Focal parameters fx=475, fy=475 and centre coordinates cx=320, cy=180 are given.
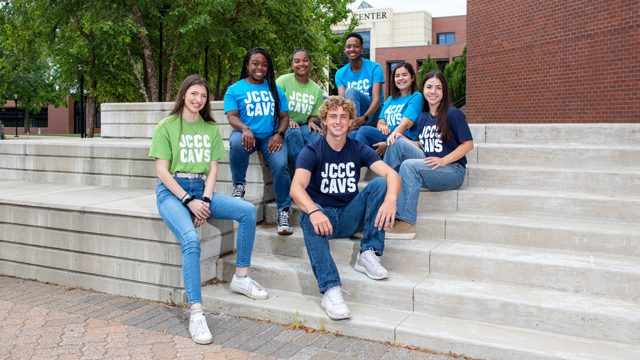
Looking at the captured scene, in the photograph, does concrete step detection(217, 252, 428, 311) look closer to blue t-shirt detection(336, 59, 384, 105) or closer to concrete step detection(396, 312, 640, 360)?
concrete step detection(396, 312, 640, 360)

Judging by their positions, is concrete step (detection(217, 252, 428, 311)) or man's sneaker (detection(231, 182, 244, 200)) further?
man's sneaker (detection(231, 182, 244, 200))

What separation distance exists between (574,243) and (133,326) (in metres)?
3.52

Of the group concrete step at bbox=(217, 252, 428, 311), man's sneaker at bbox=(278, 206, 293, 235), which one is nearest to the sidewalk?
concrete step at bbox=(217, 252, 428, 311)

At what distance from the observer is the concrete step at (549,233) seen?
3623 millimetres

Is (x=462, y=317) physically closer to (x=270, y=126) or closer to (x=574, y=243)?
(x=574, y=243)

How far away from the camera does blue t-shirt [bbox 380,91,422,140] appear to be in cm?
492

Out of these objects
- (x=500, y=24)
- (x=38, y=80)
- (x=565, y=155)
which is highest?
(x=38, y=80)

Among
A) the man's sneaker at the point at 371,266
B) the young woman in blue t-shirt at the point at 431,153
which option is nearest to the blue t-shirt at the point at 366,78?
the young woman in blue t-shirt at the point at 431,153

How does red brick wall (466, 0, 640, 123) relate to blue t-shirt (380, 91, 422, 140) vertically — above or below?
above

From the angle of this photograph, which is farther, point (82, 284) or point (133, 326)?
point (82, 284)

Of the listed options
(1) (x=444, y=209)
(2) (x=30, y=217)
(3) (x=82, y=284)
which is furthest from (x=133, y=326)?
(1) (x=444, y=209)

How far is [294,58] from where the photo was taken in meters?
5.09

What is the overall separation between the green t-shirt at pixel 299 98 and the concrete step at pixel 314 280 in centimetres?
159

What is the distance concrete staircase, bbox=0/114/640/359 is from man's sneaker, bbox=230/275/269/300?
7cm
